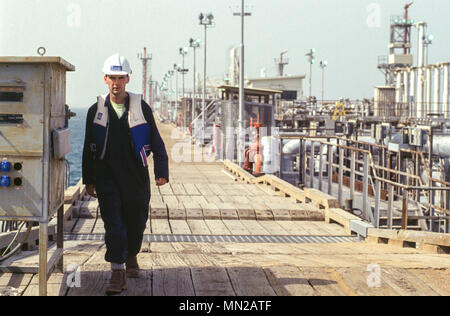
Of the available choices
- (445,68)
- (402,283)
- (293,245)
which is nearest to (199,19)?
(445,68)

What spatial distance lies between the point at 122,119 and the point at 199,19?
3843 cm

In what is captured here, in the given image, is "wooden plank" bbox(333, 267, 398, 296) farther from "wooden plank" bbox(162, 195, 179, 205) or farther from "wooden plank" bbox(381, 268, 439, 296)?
"wooden plank" bbox(162, 195, 179, 205)

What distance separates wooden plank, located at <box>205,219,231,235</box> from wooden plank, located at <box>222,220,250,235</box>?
0.06 m

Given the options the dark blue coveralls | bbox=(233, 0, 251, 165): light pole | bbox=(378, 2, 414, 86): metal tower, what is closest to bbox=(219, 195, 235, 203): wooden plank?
the dark blue coveralls

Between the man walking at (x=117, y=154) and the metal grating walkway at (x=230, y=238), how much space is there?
3353 millimetres

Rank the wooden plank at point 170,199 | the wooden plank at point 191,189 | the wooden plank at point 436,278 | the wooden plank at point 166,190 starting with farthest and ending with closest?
the wooden plank at point 191,189
the wooden plank at point 166,190
the wooden plank at point 170,199
the wooden plank at point 436,278

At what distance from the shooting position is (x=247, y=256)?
7.04m

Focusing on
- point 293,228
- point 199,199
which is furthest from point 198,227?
point 199,199

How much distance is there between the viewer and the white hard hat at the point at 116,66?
5371 mm

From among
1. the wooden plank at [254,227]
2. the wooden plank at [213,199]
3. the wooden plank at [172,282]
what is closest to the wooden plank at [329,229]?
the wooden plank at [254,227]

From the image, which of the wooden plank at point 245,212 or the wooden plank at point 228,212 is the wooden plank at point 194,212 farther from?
the wooden plank at point 245,212

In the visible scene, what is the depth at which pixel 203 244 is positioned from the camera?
823 cm

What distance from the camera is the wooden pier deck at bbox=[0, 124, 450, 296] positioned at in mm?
5461
